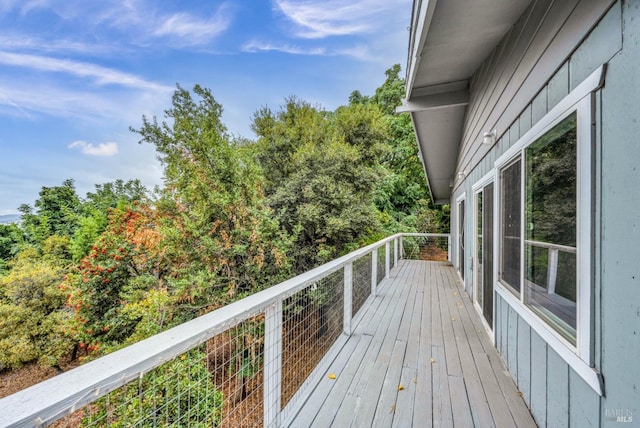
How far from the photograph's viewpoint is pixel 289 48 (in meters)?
12.7

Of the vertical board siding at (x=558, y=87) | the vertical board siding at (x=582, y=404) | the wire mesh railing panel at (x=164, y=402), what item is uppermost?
the vertical board siding at (x=558, y=87)

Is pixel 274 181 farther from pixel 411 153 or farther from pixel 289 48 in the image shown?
pixel 411 153

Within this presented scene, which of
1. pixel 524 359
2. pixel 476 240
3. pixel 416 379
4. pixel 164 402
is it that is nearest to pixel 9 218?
pixel 164 402

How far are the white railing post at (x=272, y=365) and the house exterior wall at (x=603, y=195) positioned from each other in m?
1.56

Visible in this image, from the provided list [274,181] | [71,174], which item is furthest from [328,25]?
[71,174]

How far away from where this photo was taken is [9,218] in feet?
63.7

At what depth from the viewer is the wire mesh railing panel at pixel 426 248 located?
436 inches

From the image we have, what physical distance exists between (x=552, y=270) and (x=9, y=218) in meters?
29.3

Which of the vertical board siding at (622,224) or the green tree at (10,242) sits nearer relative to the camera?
the vertical board siding at (622,224)

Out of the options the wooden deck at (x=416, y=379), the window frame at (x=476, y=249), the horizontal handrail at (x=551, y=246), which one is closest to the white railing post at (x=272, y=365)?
the wooden deck at (x=416, y=379)

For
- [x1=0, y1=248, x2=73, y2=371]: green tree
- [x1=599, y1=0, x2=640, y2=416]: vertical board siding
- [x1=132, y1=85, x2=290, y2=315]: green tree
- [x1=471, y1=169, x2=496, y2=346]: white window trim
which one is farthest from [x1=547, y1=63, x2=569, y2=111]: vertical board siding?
[x1=0, y1=248, x2=73, y2=371]: green tree

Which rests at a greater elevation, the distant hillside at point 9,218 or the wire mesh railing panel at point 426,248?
the distant hillside at point 9,218

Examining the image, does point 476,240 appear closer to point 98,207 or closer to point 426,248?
point 426,248

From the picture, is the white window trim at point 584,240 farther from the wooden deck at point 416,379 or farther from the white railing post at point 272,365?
the white railing post at point 272,365
